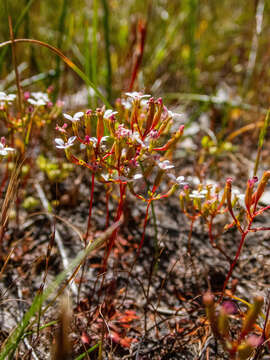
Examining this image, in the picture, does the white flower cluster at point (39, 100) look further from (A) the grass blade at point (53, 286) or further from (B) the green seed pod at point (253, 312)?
(B) the green seed pod at point (253, 312)

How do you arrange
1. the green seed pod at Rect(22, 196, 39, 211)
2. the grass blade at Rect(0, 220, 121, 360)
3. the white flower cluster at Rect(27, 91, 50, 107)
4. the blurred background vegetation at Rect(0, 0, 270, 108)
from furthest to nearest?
the blurred background vegetation at Rect(0, 0, 270, 108) < the green seed pod at Rect(22, 196, 39, 211) < the white flower cluster at Rect(27, 91, 50, 107) < the grass blade at Rect(0, 220, 121, 360)

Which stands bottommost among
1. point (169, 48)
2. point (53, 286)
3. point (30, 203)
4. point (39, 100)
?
point (30, 203)

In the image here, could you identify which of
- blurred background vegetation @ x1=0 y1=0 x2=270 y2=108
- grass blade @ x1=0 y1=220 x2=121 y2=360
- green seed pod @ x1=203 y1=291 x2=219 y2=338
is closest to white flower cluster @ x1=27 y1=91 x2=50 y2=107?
grass blade @ x1=0 y1=220 x2=121 y2=360

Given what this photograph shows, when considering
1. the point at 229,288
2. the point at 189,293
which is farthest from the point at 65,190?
the point at 229,288

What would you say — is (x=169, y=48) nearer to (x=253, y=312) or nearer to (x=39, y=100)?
(x=39, y=100)

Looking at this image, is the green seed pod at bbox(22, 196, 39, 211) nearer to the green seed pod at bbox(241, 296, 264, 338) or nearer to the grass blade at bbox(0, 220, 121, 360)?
the grass blade at bbox(0, 220, 121, 360)

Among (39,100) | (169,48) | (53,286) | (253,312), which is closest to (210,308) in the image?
(253,312)

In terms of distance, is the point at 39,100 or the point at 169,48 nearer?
the point at 39,100

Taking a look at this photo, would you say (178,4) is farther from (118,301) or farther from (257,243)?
(118,301)

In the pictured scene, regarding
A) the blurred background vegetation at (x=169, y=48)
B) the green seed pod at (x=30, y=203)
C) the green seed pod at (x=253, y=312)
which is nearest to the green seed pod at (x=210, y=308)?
the green seed pod at (x=253, y=312)
